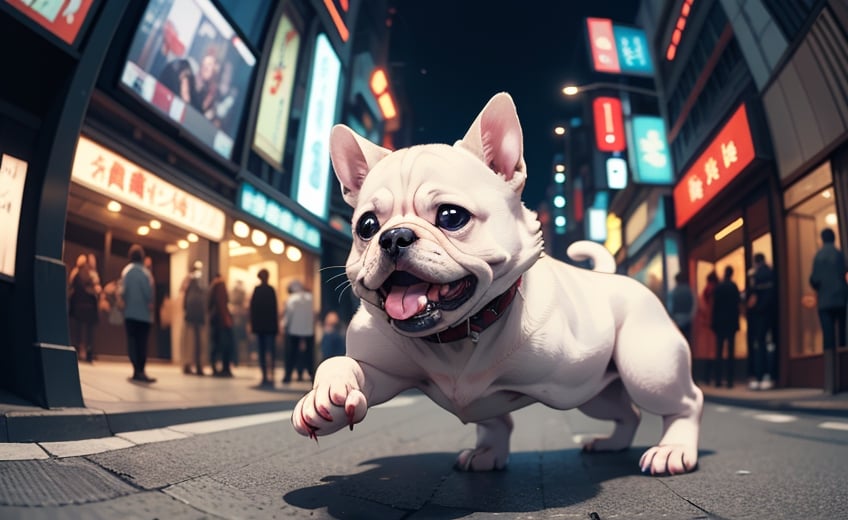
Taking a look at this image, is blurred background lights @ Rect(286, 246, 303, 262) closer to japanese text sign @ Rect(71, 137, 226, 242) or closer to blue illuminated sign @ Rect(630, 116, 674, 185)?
japanese text sign @ Rect(71, 137, 226, 242)

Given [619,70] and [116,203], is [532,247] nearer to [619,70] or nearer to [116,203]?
[619,70]

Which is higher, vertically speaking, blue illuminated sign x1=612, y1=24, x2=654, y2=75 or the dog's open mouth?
blue illuminated sign x1=612, y1=24, x2=654, y2=75

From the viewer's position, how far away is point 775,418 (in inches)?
154

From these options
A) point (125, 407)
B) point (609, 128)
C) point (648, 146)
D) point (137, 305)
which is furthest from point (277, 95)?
point (125, 407)

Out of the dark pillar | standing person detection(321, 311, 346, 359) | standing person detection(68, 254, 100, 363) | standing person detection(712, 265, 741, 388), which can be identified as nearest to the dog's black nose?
the dark pillar

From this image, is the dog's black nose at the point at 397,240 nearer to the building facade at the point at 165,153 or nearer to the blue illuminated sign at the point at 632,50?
the building facade at the point at 165,153

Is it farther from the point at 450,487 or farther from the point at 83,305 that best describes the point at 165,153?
the point at 450,487

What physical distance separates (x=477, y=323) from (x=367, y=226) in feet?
0.95

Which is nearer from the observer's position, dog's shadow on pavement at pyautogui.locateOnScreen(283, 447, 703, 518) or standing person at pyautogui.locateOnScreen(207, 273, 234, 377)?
dog's shadow on pavement at pyautogui.locateOnScreen(283, 447, 703, 518)

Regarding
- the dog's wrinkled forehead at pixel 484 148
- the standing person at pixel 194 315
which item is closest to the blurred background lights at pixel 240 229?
the standing person at pixel 194 315

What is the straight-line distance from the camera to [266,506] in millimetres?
1011

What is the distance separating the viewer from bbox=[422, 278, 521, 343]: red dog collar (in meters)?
1.19

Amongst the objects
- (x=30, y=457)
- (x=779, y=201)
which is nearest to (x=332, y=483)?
(x=30, y=457)

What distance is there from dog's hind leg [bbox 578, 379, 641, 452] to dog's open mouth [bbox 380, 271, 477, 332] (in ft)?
3.36
